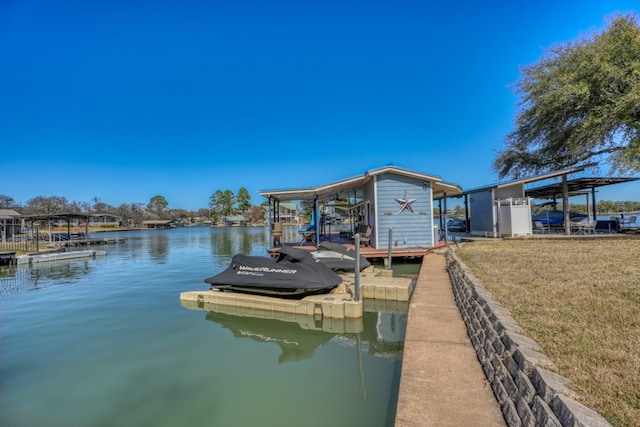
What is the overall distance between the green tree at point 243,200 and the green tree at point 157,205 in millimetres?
21585

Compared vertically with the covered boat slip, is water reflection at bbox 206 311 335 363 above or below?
below

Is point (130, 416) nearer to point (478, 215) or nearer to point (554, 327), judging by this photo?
point (554, 327)

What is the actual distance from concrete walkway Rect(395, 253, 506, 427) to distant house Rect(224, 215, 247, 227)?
73020 mm

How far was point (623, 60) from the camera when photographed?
12.5 m

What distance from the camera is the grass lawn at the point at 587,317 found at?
2043mm

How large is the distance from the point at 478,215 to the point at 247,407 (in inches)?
651

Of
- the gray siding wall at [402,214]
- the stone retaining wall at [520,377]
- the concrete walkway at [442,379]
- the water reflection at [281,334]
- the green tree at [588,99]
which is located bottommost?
the water reflection at [281,334]

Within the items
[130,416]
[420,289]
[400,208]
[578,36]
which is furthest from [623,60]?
[130,416]

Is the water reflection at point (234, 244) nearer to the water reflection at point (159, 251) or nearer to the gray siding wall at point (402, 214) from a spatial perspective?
the water reflection at point (159, 251)

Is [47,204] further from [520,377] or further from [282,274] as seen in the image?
[520,377]

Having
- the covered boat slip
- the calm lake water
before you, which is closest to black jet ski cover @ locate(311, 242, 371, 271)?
the calm lake water

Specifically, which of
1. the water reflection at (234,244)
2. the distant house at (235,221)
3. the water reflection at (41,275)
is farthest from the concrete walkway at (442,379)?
the distant house at (235,221)

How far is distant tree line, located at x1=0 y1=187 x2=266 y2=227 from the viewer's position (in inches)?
2458

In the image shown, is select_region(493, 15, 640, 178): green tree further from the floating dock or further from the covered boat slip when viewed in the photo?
the floating dock
